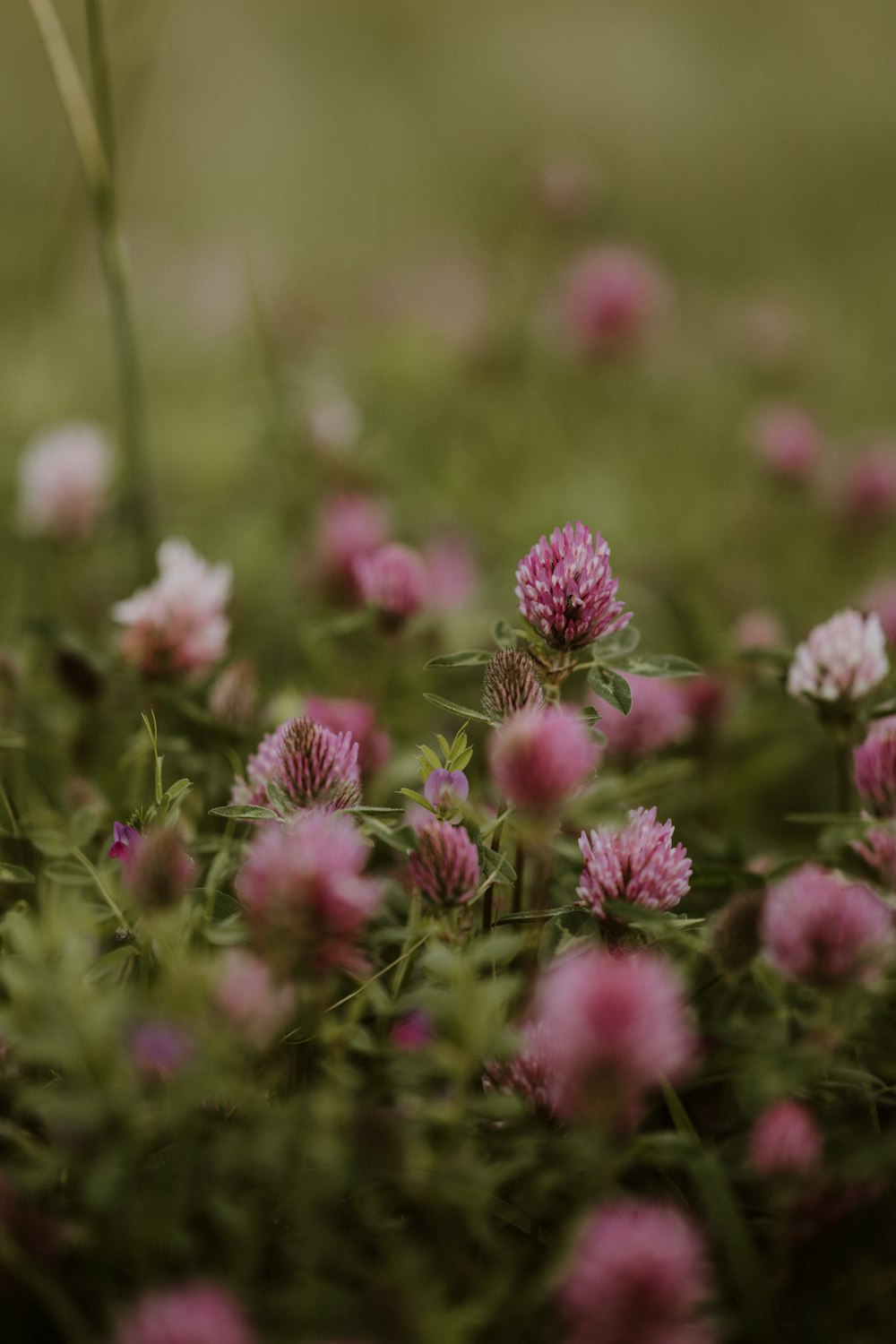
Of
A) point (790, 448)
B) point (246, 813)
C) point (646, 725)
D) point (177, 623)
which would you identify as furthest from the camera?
point (790, 448)

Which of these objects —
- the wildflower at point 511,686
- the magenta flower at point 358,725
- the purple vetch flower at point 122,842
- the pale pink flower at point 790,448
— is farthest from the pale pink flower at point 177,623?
the pale pink flower at point 790,448

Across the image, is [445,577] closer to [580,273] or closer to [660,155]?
[580,273]

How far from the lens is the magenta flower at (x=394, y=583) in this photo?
1.08 metres

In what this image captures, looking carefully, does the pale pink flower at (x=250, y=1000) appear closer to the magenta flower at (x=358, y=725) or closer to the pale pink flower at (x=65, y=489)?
the magenta flower at (x=358, y=725)

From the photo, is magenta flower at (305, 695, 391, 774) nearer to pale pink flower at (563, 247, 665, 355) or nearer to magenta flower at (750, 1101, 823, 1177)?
magenta flower at (750, 1101, 823, 1177)

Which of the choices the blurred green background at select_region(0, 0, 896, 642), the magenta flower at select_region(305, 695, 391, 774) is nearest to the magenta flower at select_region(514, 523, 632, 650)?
the magenta flower at select_region(305, 695, 391, 774)

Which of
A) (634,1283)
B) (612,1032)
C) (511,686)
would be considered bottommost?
(634,1283)

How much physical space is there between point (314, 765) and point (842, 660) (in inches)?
17.1

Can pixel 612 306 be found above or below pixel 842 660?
above

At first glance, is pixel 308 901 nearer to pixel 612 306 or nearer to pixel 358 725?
pixel 358 725

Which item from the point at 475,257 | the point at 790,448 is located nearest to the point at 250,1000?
the point at 790,448

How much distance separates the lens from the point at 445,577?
1485mm

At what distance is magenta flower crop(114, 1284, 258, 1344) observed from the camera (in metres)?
0.46

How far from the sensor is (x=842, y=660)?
861 mm
